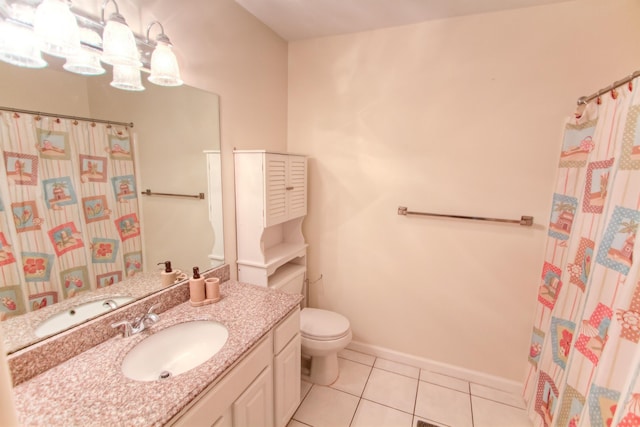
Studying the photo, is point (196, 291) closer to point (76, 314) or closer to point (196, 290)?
point (196, 290)

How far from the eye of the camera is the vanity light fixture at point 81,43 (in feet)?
2.92

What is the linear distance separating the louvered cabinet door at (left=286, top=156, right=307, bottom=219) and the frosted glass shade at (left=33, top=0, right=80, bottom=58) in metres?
1.21

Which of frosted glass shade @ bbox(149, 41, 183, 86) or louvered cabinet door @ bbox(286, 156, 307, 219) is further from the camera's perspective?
louvered cabinet door @ bbox(286, 156, 307, 219)

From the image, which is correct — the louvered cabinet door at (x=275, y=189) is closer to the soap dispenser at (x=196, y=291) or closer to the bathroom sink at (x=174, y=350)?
the soap dispenser at (x=196, y=291)

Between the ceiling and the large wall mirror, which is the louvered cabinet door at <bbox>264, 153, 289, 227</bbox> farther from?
the ceiling

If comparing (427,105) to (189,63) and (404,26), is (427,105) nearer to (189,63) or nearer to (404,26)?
(404,26)

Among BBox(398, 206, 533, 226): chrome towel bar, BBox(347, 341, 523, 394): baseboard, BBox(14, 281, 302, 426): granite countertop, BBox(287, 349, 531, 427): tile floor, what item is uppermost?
BBox(398, 206, 533, 226): chrome towel bar

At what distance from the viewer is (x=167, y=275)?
1429mm

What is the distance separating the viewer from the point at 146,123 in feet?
4.31

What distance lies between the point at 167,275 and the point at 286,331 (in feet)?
2.16

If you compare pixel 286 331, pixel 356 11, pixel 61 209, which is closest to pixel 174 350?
pixel 286 331

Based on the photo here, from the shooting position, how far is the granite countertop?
0.80 metres

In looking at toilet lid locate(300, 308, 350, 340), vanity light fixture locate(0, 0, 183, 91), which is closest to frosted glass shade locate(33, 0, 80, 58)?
vanity light fixture locate(0, 0, 183, 91)

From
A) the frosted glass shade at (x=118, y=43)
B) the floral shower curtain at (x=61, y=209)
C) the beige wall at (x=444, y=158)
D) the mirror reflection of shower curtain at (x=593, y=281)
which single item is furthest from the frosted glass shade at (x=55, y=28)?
the mirror reflection of shower curtain at (x=593, y=281)
